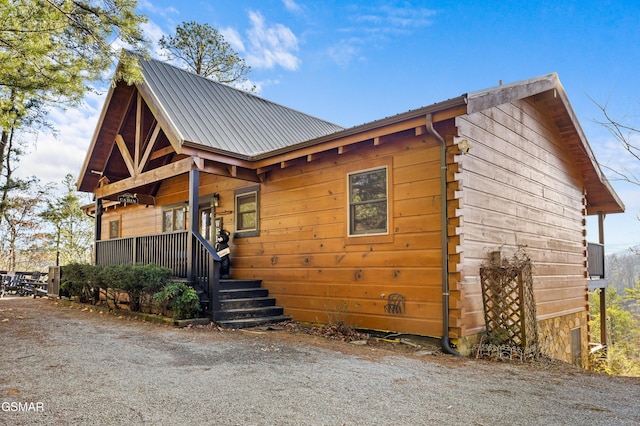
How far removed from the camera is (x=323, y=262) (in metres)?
8.17

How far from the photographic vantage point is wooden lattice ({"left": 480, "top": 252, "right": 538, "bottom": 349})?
20.5 ft

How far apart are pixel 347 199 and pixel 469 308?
8.98 feet

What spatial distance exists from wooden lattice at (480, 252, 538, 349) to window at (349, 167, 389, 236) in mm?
1804

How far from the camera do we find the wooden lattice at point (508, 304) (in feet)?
20.5

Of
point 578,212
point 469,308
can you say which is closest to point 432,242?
point 469,308

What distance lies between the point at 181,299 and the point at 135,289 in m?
1.56

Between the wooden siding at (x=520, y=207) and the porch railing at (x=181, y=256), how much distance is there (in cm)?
423

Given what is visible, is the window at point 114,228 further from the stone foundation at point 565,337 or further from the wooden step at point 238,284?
the stone foundation at point 565,337

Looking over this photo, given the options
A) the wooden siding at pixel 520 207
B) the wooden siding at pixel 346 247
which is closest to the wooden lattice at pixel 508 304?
the wooden siding at pixel 520 207

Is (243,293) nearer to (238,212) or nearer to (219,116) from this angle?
(238,212)

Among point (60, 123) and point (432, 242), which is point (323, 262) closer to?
point (432, 242)

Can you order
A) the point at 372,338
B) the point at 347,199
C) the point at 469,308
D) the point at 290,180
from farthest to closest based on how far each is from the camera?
the point at 290,180
the point at 347,199
the point at 372,338
the point at 469,308

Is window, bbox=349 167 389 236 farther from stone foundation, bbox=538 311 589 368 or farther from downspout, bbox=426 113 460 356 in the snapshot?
stone foundation, bbox=538 311 589 368

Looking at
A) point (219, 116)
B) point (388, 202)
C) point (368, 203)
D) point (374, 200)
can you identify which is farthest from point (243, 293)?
point (219, 116)
